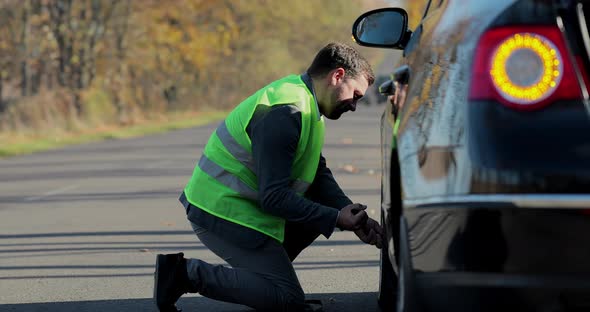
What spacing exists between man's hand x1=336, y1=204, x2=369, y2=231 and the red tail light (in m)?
2.37

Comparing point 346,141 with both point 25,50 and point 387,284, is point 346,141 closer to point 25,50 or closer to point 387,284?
point 25,50

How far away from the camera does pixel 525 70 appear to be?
3266 mm

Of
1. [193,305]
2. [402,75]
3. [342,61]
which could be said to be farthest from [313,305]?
[402,75]

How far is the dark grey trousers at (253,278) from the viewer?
597 cm

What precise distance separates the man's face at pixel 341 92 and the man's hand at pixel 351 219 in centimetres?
45

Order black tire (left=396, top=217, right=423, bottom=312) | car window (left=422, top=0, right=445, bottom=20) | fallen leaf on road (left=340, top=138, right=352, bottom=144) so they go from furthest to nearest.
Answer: fallen leaf on road (left=340, top=138, right=352, bottom=144) < car window (left=422, top=0, right=445, bottom=20) < black tire (left=396, top=217, right=423, bottom=312)

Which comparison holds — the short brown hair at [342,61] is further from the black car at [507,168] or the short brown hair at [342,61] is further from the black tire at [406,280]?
the black car at [507,168]

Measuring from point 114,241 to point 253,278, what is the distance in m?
3.79

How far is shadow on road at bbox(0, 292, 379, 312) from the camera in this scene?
6500 millimetres

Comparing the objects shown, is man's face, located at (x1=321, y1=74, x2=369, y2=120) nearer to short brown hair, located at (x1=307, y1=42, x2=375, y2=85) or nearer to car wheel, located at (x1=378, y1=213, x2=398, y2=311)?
short brown hair, located at (x1=307, y1=42, x2=375, y2=85)

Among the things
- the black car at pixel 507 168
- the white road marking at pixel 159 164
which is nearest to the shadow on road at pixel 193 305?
the black car at pixel 507 168

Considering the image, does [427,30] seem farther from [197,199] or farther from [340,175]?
[340,175]

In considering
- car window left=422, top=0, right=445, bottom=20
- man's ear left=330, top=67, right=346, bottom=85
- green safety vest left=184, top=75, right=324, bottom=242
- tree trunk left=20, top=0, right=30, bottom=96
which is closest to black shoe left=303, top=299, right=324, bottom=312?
green safety vest left=184, top=75, right=324, bottom=242

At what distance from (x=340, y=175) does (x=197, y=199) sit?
1064 cm
